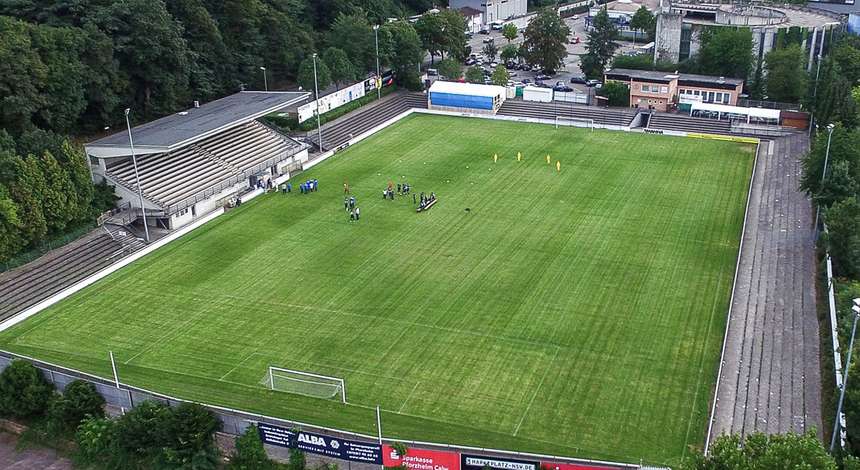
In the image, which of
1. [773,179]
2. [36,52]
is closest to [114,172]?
[36,52]

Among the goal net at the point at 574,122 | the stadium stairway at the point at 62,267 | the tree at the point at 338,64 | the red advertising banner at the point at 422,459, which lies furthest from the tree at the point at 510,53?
the red advertising banner at the point at 422,459

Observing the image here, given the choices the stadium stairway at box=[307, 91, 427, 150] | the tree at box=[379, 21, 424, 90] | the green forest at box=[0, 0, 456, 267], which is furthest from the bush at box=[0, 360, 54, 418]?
the tree at box=[379, 21, 424, 90]

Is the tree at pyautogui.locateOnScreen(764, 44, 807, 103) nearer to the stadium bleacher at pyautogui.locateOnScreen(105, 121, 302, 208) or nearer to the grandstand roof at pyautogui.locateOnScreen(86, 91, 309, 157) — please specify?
the grandstand roof at pyautogui.locateOnScreen(86, 91, 309, 157)

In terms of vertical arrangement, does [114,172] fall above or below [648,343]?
above

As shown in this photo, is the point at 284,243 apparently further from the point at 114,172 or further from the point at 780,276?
the point at 780,276

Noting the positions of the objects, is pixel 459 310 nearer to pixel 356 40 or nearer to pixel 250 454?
pixel 250 454

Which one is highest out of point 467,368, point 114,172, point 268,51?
point 268,51

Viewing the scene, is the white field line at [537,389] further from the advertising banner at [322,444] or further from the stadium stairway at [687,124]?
the stadium stairway at [687,124]
